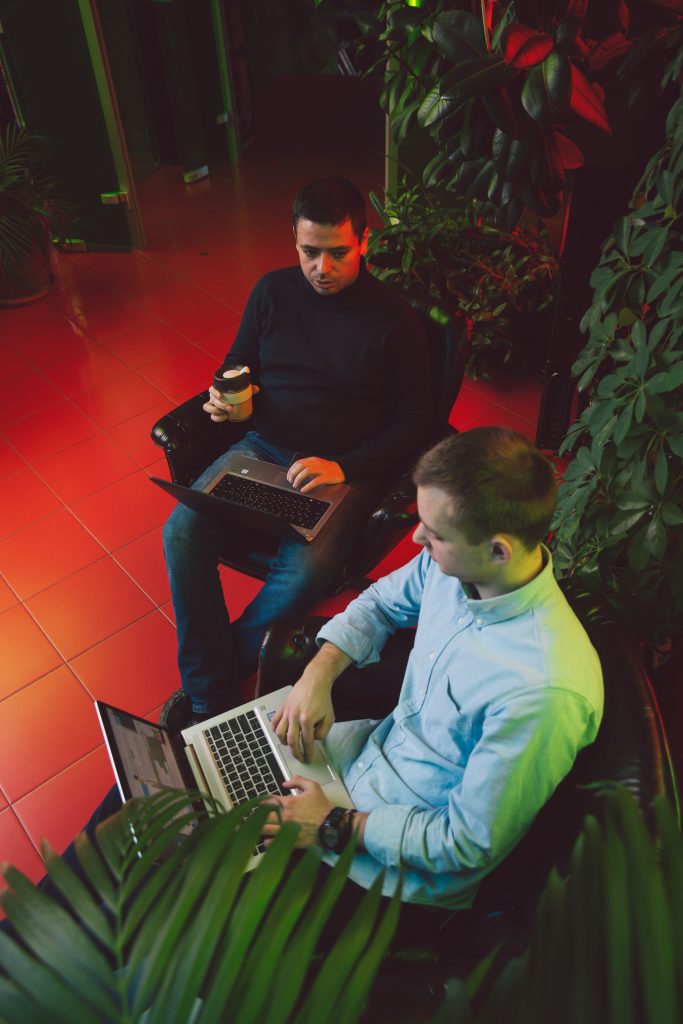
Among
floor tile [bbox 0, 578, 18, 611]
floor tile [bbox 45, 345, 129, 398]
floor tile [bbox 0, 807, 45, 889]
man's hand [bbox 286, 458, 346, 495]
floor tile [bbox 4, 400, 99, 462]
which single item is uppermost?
man's hand [bbox 286, 458, 346, 495]

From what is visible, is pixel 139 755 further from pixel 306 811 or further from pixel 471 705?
pixel 471 705

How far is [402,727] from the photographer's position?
4.73 ft

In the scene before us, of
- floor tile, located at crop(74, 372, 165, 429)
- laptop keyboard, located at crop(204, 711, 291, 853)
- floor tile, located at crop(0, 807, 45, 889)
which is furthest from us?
floor tile, located at crop(74, 372, 165, 429)

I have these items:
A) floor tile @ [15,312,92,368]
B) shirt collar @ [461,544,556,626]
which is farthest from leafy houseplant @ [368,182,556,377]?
shirt collar @ [461,544,556,626]

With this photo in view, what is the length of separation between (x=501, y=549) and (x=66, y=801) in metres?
1.66

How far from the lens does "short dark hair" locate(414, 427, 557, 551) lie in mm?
1188

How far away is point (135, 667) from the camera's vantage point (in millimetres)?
2496

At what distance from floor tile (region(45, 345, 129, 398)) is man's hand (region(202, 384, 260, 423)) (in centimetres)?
168

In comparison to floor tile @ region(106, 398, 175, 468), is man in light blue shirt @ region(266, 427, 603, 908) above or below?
above

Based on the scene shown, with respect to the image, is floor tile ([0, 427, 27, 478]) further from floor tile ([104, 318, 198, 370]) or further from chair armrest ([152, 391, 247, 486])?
chair armrest ([152, 391, 247, 486])

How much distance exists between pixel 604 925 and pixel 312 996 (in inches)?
10.5

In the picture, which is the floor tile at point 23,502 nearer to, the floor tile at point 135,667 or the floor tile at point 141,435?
the floor tile at point 141,435

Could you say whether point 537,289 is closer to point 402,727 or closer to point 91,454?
point 91,454

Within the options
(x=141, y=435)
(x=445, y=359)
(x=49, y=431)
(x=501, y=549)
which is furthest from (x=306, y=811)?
(x=49, y=431)
